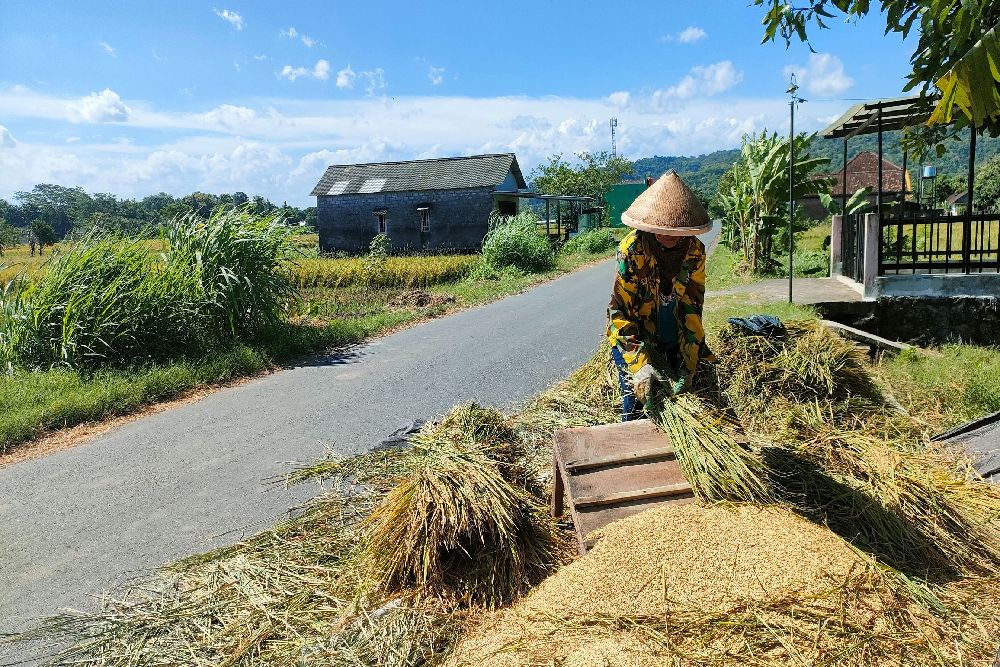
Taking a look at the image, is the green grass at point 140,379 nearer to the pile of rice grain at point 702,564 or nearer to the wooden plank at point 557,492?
the wooden plank at point 557,492

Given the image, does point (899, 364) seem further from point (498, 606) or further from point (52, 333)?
point (52, 333)

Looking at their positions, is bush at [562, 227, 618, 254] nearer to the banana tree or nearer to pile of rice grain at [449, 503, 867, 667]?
the banana tree

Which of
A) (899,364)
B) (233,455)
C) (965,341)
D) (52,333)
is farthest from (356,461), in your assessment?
(965,341)

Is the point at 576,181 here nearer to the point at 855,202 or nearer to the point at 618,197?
the point at 618,197

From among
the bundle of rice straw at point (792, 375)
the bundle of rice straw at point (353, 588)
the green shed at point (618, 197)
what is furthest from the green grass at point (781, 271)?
the green shed at point (618, 197)

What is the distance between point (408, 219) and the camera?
34.3m

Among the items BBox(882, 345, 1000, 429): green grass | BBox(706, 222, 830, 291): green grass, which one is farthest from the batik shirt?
BBox(706, 222, 830, 291): green grass

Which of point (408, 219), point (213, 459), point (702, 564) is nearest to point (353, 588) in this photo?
point (702, 564)

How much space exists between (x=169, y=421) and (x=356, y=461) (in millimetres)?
2777

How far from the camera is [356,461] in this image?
5039mm

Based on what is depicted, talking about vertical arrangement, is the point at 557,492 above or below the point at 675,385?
below

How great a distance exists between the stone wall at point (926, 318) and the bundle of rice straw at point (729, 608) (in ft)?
25.6

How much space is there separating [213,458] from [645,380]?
12.5 feet

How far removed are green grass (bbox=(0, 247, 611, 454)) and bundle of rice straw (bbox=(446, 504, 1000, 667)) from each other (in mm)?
5608
